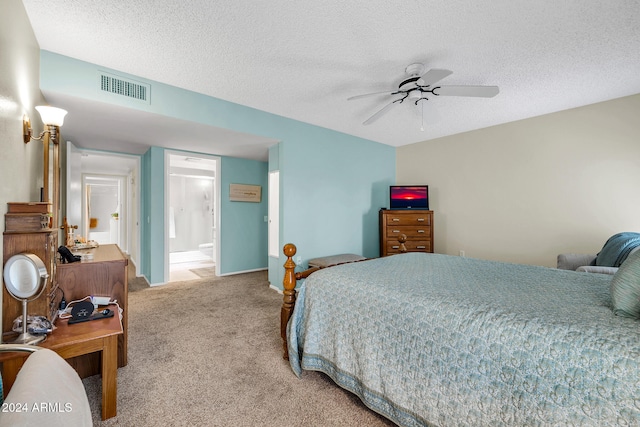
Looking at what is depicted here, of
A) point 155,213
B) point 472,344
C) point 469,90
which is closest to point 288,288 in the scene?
point 472,344

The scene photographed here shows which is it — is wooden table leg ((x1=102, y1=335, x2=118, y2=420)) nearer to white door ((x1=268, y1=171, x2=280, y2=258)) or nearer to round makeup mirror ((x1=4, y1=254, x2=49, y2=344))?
round makeup mirror ((x1=4, y1=254, x2=49, y2=344))

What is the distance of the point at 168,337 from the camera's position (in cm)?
245

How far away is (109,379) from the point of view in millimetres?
1486

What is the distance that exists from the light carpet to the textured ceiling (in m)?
2.40

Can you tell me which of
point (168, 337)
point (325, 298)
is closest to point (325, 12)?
point (325, 298)

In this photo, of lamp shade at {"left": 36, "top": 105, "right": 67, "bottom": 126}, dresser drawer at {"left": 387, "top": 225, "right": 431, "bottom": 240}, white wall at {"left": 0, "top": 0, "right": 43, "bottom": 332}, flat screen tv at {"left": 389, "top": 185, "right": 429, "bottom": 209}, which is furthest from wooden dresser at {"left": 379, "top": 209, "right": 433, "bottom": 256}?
white wall at {"left": 0, "top": 0, "right": 43, "bottom": 332}

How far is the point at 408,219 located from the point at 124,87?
404cm

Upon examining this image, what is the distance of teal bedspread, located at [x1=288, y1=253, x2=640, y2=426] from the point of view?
2.89 feet

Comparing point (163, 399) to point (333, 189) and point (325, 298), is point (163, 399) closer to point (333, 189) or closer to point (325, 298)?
point (325, 298)

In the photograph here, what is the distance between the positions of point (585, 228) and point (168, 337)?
4.81 m

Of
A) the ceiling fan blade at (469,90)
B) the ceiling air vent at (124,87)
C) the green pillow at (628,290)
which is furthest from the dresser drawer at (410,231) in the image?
the ceiling air vent at (124,87)

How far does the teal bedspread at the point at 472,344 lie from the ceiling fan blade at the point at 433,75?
4.83ft

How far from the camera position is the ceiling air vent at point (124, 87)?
8.23 feet

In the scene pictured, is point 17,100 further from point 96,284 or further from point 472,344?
point 472,344
